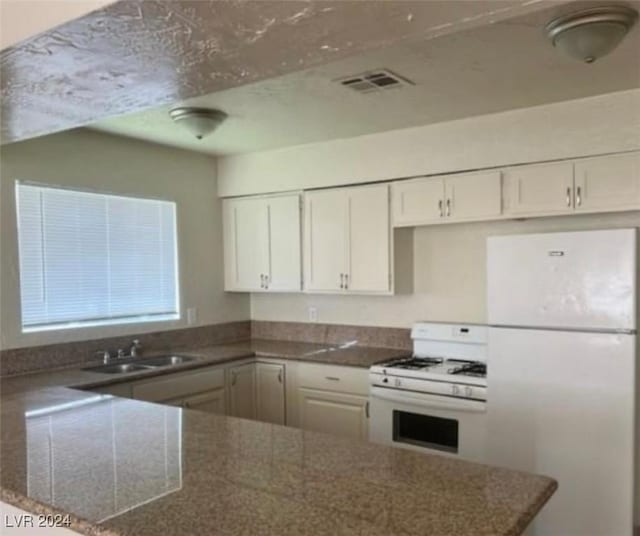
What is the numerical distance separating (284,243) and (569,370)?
222cm

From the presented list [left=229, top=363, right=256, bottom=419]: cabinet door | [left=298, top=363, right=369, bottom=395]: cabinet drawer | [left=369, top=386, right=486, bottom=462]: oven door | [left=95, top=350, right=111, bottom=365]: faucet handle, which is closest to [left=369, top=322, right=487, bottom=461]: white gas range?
[left=369, top=386, right=486, bottom=462]: oven door

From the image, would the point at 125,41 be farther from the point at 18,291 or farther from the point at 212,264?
the point at 212,264

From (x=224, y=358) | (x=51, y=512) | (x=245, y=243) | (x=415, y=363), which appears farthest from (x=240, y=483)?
(x=245, y=243)

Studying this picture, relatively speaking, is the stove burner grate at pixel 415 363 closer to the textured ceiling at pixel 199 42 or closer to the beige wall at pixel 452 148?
the beige wall at pixel 452 148

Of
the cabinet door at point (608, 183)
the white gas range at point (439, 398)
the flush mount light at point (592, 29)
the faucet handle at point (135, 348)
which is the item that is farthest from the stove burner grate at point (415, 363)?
the flush mount light at point (592, 29)

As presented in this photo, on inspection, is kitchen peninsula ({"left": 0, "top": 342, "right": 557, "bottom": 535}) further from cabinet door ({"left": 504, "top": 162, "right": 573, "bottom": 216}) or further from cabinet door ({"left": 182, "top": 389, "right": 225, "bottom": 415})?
cabinet door ({"left": 504, "top": 162, "right": 573, "bottom": 216})

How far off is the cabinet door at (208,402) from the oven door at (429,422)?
1.01 m

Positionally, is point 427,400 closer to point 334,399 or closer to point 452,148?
point 334,399

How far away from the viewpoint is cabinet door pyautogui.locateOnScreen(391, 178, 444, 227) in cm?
346

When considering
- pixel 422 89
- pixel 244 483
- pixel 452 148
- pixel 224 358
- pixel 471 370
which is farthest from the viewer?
pixel 224 358

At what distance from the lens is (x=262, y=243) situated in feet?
14.1

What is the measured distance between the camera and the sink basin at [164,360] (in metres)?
3.71

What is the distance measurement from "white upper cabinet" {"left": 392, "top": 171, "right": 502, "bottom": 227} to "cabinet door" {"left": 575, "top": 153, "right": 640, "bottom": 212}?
17.4 inches

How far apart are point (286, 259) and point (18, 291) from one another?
1.79 metres
